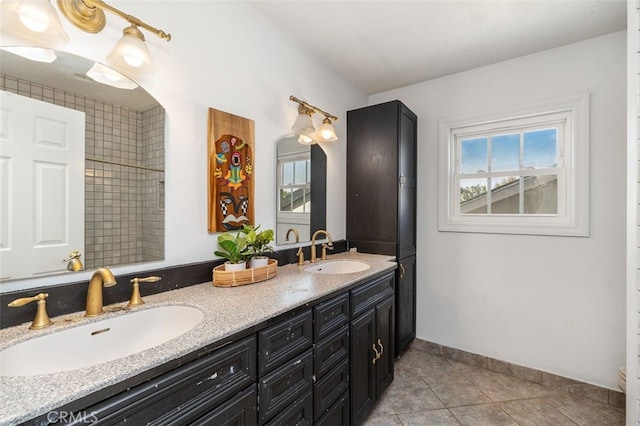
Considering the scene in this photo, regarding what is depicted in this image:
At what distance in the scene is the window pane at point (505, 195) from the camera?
7.73 ft

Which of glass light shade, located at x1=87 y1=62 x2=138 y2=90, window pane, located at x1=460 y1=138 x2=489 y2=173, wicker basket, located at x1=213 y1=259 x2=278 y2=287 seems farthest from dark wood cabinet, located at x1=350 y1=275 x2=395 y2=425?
glass light shade, located at x1=87 y1=62 x2=138 y2=90

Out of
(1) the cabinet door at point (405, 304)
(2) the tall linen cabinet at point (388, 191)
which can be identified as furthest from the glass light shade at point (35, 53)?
(1) the cabinet door at point (405, 304)

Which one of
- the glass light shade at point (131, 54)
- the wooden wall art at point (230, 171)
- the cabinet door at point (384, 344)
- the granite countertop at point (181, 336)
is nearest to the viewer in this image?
the granite countertop at point (181, 336)

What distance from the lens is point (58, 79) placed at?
1.03 m

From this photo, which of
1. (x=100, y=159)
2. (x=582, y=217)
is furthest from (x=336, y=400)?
(x=582, y=217)

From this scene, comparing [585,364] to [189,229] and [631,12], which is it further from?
[189,229]

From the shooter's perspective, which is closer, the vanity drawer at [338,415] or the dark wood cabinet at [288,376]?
the dark wood cabinet at [288,376]

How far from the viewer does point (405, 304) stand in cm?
247

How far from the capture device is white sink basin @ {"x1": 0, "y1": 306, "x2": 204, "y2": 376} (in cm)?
80

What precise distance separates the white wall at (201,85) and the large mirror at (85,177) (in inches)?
2.1

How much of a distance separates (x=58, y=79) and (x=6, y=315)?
2.69 feet

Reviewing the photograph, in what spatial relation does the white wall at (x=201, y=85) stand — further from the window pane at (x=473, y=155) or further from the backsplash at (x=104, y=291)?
the window pane at (x=473, y=155)

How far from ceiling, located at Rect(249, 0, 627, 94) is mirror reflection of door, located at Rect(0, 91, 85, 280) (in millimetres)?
1314

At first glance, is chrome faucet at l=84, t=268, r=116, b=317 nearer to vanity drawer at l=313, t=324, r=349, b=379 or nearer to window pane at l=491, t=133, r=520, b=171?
vanity drawer at l=313, t=324, r=349, b=379
